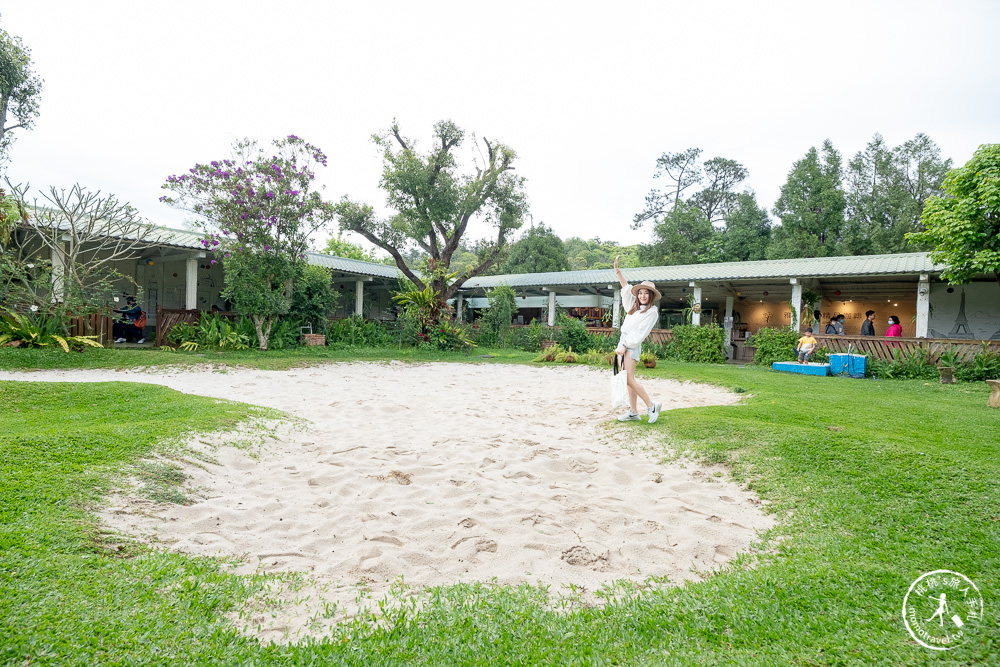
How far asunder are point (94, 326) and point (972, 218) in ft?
64.3

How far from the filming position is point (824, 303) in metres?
19.8

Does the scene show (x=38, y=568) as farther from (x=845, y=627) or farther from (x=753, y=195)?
(x=753, y=195)

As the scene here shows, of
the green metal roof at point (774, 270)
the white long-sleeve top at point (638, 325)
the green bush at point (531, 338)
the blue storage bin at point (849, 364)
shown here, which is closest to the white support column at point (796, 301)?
the green metal roof at point (774, 270)

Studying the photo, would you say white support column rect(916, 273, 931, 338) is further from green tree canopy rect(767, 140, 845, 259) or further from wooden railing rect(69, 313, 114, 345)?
wooden railing rect(69, 313, 114, 345)

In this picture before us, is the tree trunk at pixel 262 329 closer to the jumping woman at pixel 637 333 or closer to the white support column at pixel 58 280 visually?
the white support column at pixel 58 280

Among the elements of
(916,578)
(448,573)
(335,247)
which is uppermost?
(335,247)

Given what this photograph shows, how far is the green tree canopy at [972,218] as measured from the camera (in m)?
9.54

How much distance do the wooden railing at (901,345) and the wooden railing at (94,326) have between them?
1869 centimetres

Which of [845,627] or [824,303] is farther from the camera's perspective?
[824,303]

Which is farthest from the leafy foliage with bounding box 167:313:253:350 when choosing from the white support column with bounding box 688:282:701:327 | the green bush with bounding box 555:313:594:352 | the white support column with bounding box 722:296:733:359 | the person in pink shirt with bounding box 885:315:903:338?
the person in pink shirt with bounding box 885:315:903:338

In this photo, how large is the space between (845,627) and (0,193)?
55.1 ft

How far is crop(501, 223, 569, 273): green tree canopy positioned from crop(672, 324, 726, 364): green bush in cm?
1400

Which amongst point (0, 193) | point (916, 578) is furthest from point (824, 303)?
point (0, 193)

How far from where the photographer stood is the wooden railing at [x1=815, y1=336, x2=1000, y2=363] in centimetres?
1176
